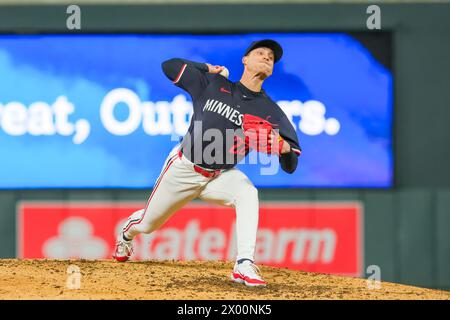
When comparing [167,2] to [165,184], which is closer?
[165,184]

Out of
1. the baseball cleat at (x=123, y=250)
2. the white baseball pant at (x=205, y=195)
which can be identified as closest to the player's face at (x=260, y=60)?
the white baseball pant at (x=205, y=195)

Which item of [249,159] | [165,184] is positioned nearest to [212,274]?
[165,184]

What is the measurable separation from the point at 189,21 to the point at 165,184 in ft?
11.1

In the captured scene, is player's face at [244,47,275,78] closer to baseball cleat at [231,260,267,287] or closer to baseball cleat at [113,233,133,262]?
baseball cleat at [231,260,267,287]

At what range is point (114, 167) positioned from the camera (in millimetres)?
9164

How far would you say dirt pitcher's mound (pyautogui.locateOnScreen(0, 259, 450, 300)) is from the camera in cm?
540

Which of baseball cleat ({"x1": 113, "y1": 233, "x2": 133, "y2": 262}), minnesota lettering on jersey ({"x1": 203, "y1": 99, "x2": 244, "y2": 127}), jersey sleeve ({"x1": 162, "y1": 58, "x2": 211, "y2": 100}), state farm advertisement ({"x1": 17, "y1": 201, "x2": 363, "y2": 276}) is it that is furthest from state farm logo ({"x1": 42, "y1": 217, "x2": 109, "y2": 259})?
minnesota lettering on jersey ({"x1": 203, "y1": 99, "x2": 244, "y2": 127})

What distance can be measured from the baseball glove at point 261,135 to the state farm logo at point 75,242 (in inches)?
141

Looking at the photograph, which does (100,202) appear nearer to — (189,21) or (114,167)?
(114,167)

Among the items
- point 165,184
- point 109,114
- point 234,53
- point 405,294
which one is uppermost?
point 234,53

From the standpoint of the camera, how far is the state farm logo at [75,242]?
9.08 metres

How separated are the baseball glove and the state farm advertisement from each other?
126 inches

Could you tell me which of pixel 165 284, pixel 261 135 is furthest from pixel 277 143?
pixel 165 284

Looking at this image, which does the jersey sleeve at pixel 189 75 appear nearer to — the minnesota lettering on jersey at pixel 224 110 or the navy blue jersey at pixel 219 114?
the navy blue jersey at pixel 219 114
